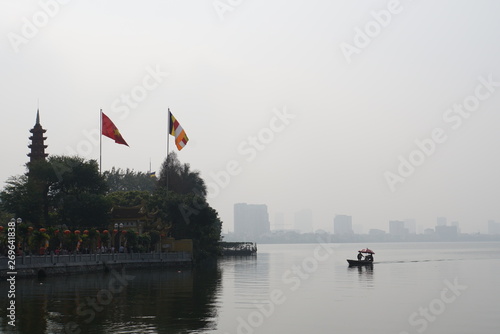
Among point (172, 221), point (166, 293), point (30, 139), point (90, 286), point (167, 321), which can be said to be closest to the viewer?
point (167, 321)

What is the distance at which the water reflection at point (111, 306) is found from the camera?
2889 centimetres

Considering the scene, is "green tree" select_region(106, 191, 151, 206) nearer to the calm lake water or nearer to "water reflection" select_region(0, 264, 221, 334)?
the calm lake water

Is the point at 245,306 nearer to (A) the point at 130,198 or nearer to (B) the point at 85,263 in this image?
(B) the point at 85,263

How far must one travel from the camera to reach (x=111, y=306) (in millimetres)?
36188

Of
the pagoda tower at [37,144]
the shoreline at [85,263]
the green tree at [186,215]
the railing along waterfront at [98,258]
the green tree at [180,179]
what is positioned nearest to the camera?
the shoreline at [85,263]

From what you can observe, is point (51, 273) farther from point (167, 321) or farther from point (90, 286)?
point (167, 321)

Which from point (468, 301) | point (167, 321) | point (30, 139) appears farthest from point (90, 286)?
point (30, 139)

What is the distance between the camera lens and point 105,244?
2847 inches

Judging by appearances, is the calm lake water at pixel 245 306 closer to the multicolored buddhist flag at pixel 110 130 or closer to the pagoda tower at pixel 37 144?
the multicolored buddhist flag at pixel 110 130

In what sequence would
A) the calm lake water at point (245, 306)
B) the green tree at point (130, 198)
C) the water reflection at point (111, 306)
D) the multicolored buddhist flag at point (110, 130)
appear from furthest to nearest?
the green tree at point (130, 198), the multicolored buddhist flag at point (110, 130), the calm lake water at point (245, 306), the water reflection at point (111, 306)

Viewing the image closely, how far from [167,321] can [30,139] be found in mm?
80617

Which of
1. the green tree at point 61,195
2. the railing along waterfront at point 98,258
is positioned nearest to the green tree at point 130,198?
the green tree at point 61,195

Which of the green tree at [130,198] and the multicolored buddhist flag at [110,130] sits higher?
the multicolored buddhist flag at [110,130]

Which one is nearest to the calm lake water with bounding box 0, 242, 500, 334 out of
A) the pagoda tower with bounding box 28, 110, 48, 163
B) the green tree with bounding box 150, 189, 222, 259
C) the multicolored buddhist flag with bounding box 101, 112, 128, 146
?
the multicolored buddhist flag with bounding box 101, 112, 128, 146
